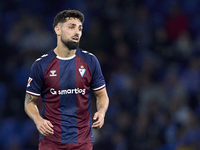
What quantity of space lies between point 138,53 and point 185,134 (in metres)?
2.00

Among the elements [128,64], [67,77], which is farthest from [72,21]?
[128,64]

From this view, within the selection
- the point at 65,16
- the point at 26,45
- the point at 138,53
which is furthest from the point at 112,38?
the point at 65,16

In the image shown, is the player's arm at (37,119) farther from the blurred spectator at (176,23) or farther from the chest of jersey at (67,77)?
the blurred spectator at (176,23)

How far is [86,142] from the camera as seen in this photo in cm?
396

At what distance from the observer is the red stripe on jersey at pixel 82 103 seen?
156 inches

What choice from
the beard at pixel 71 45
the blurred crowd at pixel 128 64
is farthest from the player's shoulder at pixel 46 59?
the blurred crowd at pixel 128 64

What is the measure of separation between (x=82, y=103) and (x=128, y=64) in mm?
3838

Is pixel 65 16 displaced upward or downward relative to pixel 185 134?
upward

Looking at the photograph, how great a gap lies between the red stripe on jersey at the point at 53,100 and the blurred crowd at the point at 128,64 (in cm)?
287

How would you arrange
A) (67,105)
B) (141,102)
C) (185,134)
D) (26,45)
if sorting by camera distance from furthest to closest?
(26,45) → (141,102) → (185,134) → (67,105)

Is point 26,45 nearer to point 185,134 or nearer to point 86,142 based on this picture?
point 185,134

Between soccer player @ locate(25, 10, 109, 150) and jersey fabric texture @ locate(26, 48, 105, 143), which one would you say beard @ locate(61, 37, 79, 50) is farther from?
jersey fabric texture @ locate(26, 48, 105, 143)

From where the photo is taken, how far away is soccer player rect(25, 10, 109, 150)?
3912 mm

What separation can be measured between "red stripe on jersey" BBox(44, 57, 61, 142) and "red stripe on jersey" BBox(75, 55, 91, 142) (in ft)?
0.65
